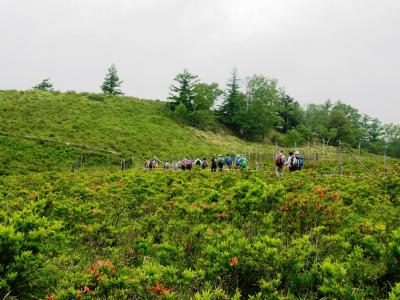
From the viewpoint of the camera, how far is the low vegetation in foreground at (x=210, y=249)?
15.9 ft

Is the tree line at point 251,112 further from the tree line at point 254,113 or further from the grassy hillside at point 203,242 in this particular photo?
the grassy hillside at point 203,242

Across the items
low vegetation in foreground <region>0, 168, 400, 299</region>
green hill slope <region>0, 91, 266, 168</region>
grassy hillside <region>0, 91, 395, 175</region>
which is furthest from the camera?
green hill slope <region>0, 91, 266, 168</region>

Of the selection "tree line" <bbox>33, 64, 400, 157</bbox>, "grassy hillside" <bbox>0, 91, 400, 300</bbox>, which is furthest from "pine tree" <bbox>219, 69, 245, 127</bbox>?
"grassy hillside" <bbox>0, 91, 400, 300</bbox>

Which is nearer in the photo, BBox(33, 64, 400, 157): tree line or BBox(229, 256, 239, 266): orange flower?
BBox(229, 256, 239, 266): orange flower

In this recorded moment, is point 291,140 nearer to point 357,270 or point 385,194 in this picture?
point 385,194

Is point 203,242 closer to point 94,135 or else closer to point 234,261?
point 234,261

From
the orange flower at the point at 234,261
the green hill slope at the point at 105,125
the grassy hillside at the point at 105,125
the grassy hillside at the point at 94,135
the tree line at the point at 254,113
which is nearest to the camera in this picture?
the orange flower at the point at 234,261

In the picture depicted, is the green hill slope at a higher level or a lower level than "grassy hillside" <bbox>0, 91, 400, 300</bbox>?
higher

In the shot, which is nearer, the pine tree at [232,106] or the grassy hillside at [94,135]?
the grassy hillside at [94,135]

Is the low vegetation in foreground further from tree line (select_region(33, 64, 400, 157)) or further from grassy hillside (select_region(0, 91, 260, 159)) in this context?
tree line (select_region(33, 64, 400, 157))

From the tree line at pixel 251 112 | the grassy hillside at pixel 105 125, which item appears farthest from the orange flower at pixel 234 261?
the tree line at pixel 251 112

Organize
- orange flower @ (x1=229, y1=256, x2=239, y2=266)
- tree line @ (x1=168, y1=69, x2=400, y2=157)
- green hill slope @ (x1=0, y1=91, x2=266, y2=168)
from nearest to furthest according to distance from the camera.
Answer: orange flower @ (x1=229, y1=256, x2=239, y2=266) → green hill slope @ (x1=0, y1=91, x2=266, y2=168) → tree line @ (x1=168, y1=69, x2=400, y2=157)

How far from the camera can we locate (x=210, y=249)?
5.76 metres

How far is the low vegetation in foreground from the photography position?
485cm
